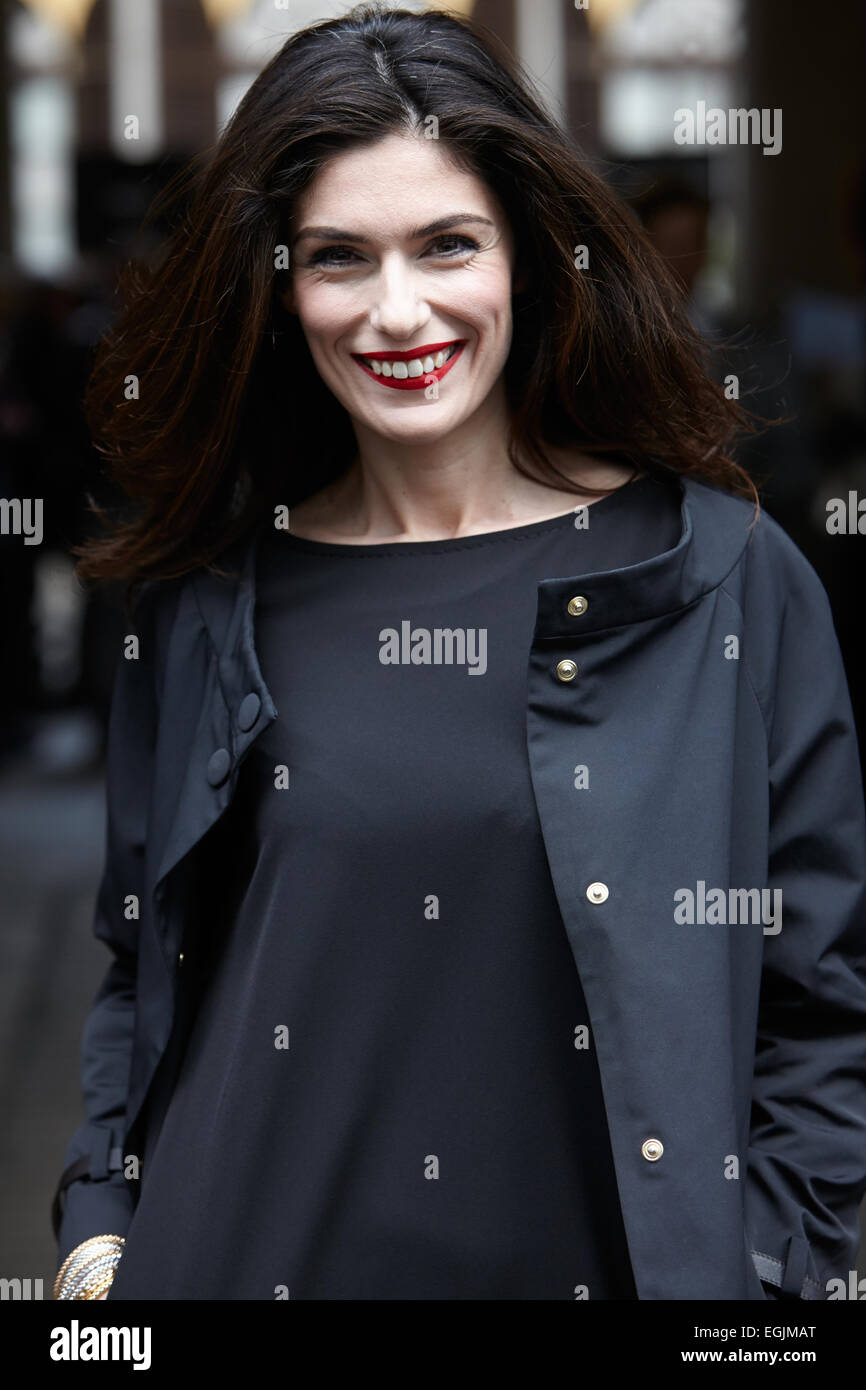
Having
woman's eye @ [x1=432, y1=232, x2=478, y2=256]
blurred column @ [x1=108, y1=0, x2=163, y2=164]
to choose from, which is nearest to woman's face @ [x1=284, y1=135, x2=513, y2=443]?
woman's eye @ [x1=432, y1=232, x2=478, y2=256]

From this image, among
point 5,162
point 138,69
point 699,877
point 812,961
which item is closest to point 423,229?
point 699,877

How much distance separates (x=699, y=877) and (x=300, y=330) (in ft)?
2.60

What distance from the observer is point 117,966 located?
201 cm

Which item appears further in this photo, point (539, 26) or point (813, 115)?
point (539, 26)

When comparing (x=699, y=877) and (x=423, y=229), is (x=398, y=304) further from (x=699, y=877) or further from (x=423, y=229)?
(x=699, y=877)

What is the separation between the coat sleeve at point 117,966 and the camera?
1897 mm

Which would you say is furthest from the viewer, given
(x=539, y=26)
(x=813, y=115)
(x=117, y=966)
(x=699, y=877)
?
(x=539, y=26)

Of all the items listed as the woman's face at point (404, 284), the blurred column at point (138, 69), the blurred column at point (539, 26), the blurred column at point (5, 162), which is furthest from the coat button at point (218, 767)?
the blurred column at point (138, 69)

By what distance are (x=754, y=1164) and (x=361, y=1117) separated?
0.37 metres

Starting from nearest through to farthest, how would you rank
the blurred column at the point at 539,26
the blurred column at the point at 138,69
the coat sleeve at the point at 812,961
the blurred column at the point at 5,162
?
the coat sleeve at the point at 812,961
the blurred column at the point at 5,162
the blurred column at the point at 539,26
the blurred column at the point at 138,69

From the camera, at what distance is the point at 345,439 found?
209 centimetres

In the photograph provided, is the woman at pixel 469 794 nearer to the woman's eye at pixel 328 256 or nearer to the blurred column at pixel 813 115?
the woman's eye at pixel 328 256
